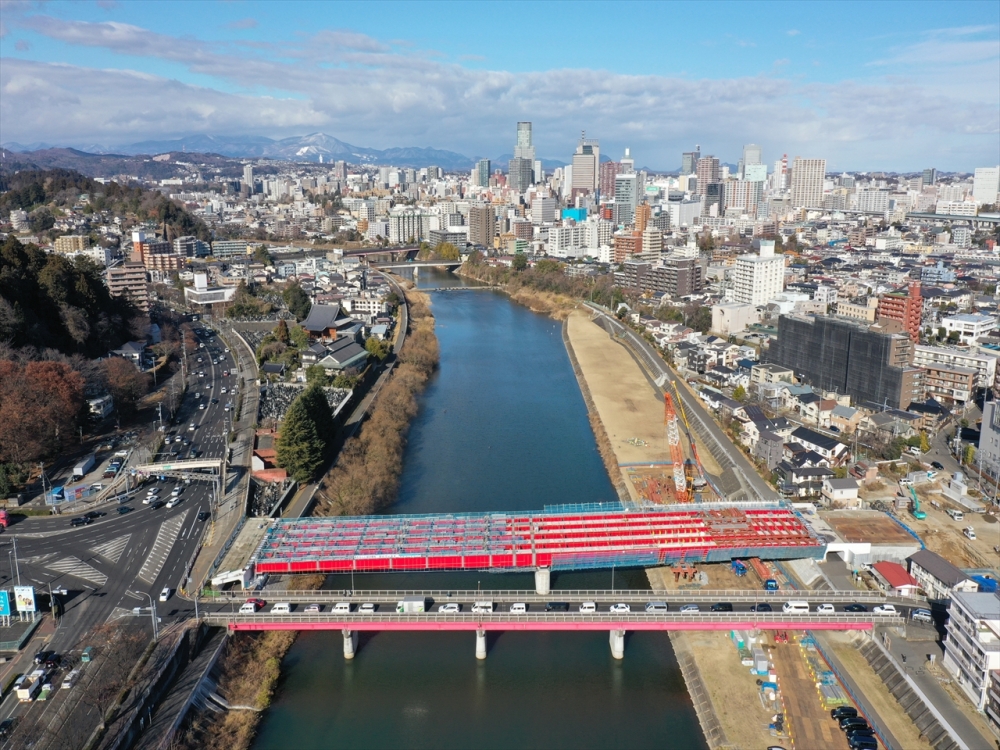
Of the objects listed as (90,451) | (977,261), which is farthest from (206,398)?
(977,261)

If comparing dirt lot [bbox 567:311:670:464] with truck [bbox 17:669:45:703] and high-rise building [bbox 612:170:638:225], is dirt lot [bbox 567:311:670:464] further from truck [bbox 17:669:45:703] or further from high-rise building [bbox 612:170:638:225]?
high-rise building [bbox 612:170:638:225]

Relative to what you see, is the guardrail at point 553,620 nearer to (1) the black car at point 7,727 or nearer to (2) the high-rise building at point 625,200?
(1) the black car at point 7,727

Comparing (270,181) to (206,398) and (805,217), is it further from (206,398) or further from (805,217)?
(206,398)

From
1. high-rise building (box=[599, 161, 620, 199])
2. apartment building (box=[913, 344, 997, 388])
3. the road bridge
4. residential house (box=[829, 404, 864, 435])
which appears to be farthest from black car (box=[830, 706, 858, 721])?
high-rise building (box=[599, 161, 620, 199])

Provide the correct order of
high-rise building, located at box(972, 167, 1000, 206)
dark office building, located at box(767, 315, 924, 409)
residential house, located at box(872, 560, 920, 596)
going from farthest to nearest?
high-rise building, located at box(972, 167, 1000, 206) → dark office building, located at box(767, 315, 924, 409) → residential house, located at box(872, 560, 920, 596)

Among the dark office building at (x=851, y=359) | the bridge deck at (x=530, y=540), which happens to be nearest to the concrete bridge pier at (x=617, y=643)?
the bridge deck at (x=530, y=540)

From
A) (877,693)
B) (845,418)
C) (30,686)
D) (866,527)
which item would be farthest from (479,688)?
(845,418)
